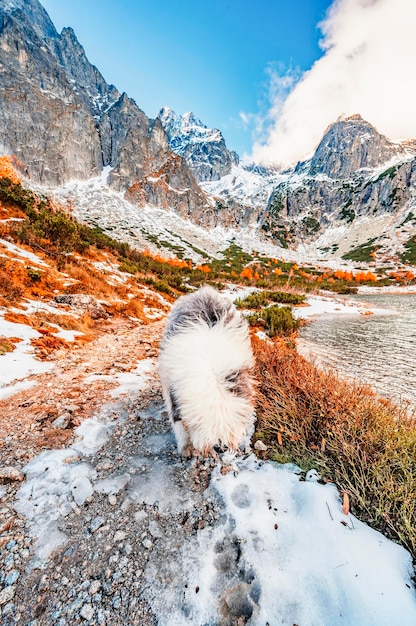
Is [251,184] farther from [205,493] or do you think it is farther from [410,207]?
[205,493]

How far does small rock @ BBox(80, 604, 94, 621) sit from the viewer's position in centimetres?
116

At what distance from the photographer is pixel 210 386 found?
6.17 ft

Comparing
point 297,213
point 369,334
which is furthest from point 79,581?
point 297,213

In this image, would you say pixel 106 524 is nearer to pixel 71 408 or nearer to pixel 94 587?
pixel 94 587

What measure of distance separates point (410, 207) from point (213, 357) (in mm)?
126625

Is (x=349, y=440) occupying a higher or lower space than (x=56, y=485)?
higher

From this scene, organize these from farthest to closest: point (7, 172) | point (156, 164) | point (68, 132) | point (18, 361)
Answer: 1. point (156, 164)
2. point (68, 132)
3. point (7, 172)
4. point (18, 361)

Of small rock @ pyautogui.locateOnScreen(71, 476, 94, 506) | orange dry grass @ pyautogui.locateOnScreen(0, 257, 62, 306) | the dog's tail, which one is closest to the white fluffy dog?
the dog's tail

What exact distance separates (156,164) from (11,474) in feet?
371

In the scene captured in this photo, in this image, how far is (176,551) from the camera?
4.70 feet

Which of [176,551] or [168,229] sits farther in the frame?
[168,229]

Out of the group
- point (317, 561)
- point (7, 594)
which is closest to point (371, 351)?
point (317, 561)

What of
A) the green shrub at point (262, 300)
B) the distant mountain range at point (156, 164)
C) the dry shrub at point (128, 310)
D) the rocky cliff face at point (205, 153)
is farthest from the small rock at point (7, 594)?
the rocky cliff face at point (205, 153)

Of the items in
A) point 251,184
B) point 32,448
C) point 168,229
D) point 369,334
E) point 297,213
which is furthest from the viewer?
point 251,184
